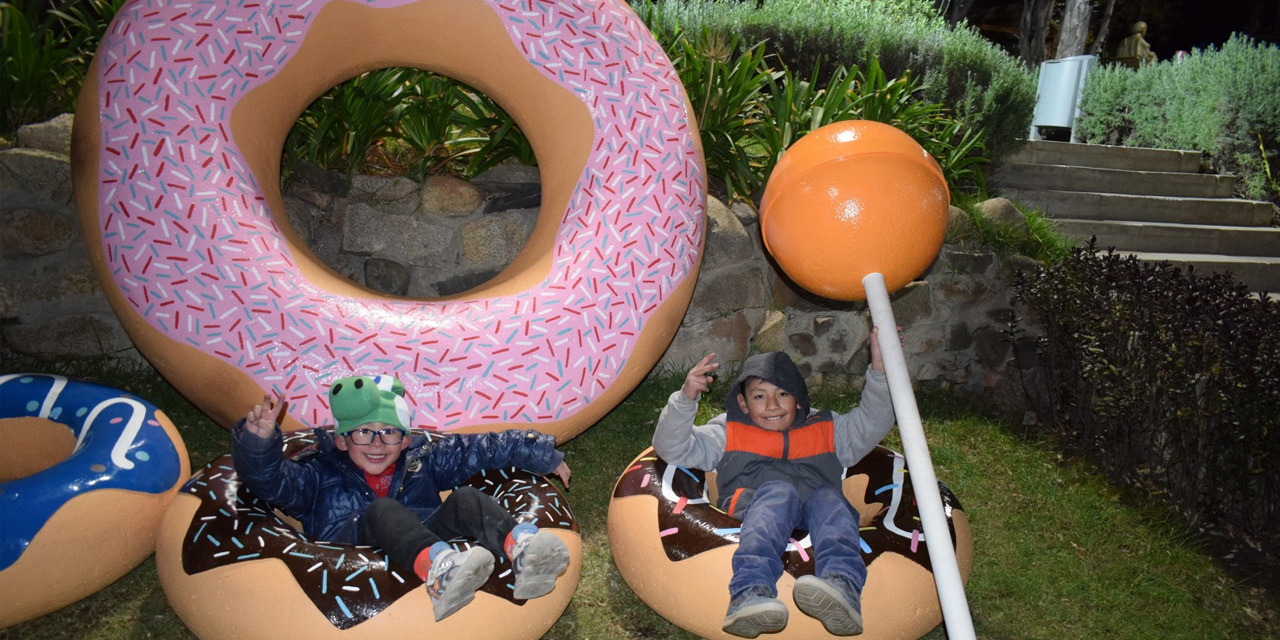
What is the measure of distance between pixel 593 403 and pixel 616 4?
151 cm

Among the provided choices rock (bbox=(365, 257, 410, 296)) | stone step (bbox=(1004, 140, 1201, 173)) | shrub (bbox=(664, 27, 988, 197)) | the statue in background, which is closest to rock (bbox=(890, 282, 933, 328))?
shrub (bbox=(664, 27, 988, 197))

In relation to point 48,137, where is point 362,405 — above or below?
below

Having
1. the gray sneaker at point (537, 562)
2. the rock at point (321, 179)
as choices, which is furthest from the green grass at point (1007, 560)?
the rock at point (321, 179)

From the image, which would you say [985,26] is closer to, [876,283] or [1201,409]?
[1201,409]

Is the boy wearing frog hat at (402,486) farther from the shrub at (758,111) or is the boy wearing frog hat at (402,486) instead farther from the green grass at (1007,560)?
the shrub at (758,111)

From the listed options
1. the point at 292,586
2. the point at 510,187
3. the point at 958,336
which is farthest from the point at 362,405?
the point at 958,336

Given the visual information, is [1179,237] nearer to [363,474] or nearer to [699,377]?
[699,377]

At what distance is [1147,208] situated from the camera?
652 cm

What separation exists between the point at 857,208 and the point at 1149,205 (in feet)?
17.4

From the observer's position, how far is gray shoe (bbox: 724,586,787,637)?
221cm

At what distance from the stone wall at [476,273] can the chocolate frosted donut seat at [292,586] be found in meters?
1.71

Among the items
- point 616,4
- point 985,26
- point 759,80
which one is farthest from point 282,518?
point 985,26

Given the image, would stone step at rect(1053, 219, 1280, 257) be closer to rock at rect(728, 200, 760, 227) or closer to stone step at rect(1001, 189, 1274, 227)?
stone step at rect(1001, 189, 1274, 227)

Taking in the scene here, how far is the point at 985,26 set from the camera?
17984 millimetres
